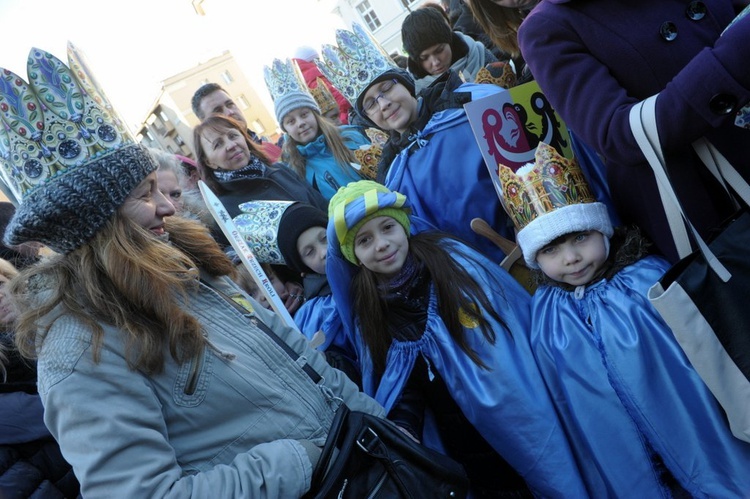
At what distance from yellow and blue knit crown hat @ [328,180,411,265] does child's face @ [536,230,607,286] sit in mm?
767

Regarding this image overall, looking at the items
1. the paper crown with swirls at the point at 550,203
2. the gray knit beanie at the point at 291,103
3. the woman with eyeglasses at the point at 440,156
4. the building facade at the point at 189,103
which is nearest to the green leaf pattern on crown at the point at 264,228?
the woman with eyeglasses at the point at 440,156

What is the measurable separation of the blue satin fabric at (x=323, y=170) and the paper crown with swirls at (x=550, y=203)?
80.7 inches

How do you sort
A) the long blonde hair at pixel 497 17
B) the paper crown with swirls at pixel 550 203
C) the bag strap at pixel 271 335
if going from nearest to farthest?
the bag strap at pixel 271 335, the paper crown with swirls at pixel 550 203, the long blonde hair at pixel 497 17

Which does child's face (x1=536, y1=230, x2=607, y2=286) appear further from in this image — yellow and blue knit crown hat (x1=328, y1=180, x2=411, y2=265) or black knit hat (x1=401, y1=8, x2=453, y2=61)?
black knit hat (x1=401, y1=8, x2=453, y2=61)

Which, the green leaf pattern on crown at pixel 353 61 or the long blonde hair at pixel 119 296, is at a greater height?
the green leaf pattern on crown at pixel 353 61

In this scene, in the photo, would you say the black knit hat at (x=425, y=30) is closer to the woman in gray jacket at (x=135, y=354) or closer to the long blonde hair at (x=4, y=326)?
the woman in gray jacket at (x=135, y=354)

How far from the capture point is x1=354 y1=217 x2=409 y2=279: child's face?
2.27 metres

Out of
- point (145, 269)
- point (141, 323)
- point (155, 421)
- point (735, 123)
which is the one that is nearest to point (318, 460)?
point (155, 421)

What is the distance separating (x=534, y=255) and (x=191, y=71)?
35.8 meters

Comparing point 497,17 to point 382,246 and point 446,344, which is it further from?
point 446,344

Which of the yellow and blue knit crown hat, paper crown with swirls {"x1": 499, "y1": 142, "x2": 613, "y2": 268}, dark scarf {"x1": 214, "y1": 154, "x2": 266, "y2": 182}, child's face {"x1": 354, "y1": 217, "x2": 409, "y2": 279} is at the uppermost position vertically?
dark scarf {"x1": 214, "y1": 154, "x2": 266, "y2": 182}

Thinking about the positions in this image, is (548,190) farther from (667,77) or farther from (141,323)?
(141,323)

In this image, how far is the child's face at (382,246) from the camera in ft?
7.44

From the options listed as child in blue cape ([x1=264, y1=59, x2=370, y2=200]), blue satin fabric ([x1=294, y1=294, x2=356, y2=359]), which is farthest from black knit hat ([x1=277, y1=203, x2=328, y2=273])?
child in blue cape ([x1=264, y1=59, x2=370, y2=200])
